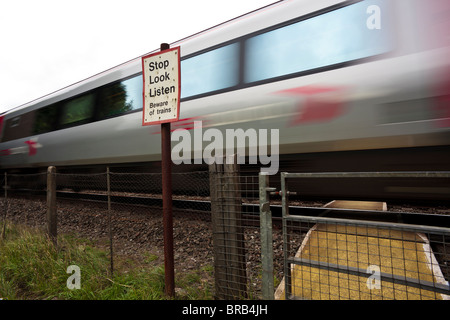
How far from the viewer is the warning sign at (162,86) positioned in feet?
8.09

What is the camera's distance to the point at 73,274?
3.16 metres

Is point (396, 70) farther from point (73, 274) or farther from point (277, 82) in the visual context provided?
point (73, 274)

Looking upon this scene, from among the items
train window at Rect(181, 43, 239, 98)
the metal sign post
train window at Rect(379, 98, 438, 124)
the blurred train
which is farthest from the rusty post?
train window at Rect(379, 98, 438, 124)

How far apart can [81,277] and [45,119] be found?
803cm

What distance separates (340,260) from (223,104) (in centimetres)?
309

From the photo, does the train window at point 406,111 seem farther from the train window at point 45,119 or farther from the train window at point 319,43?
the train window at point 45,119

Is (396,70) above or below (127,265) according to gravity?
above

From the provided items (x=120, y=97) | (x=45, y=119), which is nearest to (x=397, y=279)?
(x=120, y=97)

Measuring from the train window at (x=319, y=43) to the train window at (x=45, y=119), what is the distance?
7.24 metres

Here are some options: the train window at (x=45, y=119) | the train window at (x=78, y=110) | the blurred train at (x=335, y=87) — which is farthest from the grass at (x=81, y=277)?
the train window at (x=45, y=119)

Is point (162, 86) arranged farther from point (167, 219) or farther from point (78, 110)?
point (78, 110)

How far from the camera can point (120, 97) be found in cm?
669

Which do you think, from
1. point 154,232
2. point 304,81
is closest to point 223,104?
point 304,81

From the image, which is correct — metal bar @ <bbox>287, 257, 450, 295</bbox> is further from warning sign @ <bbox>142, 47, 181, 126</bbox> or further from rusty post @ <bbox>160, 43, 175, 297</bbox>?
warning sign @ <bbox>142, 47, 181, 126</bbox>
